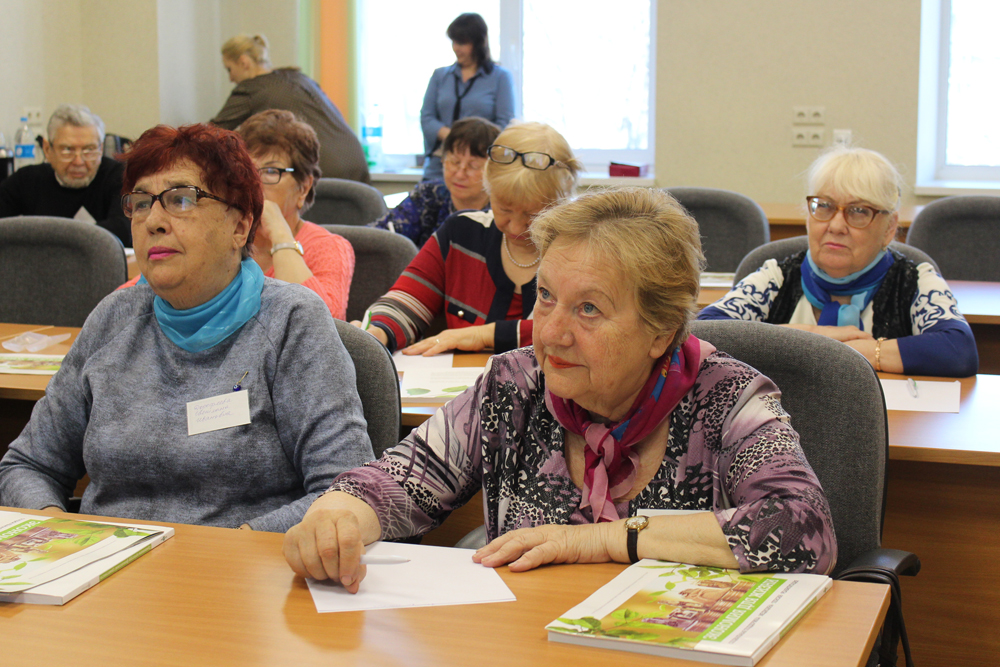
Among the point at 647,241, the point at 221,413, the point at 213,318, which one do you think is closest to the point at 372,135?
the point at 213,318

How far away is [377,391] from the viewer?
5.64 ft

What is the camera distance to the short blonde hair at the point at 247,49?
6.22 meters

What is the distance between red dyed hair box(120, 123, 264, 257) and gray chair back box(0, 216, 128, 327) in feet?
4.14

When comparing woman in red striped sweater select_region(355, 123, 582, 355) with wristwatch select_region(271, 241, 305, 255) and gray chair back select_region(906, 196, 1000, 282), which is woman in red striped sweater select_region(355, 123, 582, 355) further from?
gray chair back select_region(906, 196, 1000, 282)

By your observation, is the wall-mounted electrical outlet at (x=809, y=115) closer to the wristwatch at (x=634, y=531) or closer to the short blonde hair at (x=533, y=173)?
the short blonde hair at (x=533, y=173)

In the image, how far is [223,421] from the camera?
1.62 m

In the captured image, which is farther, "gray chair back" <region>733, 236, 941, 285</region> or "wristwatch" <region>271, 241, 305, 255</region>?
"gray chair back" <region>733, 236, 941, 285</region>

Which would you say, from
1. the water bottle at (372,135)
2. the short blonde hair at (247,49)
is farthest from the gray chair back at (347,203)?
the water bottle at (372,135)

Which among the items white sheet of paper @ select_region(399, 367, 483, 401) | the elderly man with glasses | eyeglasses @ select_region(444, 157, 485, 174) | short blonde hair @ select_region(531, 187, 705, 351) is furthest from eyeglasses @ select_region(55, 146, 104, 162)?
short blonde hair @ select_region(531, 187, 705, 351)

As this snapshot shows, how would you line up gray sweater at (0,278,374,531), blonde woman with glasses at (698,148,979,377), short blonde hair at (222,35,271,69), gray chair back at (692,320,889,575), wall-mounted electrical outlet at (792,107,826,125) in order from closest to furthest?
1. gray chair back at (692,320,889,575)
2. gray sweater at (0,278,374,531)
3. blonde woman with glasses at (698,148,979,377)
4. wall-mounted electrical outlet at (792,107,826,125)
5. short blonde hair at (222,35,271,69)

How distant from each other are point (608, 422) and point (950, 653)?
928 mm

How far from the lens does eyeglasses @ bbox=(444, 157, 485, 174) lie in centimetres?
354

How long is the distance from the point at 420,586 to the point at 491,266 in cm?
154

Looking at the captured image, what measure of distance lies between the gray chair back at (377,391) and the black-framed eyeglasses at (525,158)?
96cm
